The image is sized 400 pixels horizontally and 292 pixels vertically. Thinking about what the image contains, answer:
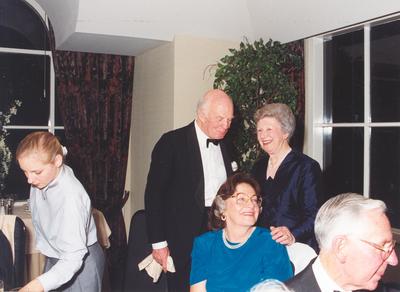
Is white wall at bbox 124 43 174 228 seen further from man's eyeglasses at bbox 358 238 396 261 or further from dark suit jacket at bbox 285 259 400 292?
man's eyeglasses at bbox 358 238 396 261

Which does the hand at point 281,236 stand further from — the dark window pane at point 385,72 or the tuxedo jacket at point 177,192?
the dark window pane at point 385,72

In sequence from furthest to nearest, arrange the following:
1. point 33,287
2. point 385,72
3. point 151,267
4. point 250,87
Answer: point 250,87
point 385,72
point 151,267
point 33,287

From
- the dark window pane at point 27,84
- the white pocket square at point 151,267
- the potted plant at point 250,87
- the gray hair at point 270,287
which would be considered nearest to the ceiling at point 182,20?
the potted plant at point 250,87

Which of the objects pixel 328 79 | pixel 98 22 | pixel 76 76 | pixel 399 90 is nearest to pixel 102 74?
pixel 76 76

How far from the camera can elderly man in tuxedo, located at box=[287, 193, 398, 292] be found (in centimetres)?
151

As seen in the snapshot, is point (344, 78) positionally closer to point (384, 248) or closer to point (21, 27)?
point (384, 248)

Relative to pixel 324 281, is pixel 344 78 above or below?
above

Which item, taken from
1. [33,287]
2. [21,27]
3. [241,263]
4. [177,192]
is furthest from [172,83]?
[33,287]

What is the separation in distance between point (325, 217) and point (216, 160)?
142 cm

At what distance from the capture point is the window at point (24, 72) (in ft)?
16.8

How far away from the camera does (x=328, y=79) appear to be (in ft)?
13.8

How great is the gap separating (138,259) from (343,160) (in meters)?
2.25

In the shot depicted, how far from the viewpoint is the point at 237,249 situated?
222 centimetres

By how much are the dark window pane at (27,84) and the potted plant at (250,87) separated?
2.31 metres
